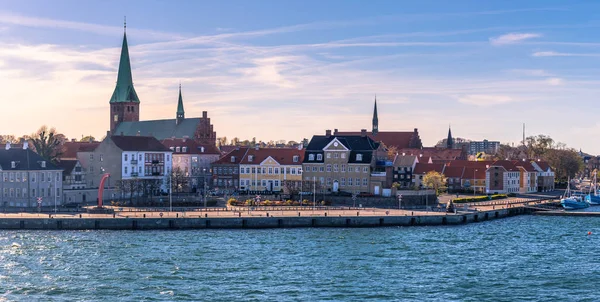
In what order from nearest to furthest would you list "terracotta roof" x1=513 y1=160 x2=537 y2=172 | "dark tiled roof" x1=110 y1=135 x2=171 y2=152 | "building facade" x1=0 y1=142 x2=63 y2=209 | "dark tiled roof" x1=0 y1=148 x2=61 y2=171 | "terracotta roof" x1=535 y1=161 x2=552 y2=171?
"building facade" x1=0 y1=142 x2=63 y2=209
"dark tiled roof" x1=0 y1=148 x2=61 y2=171
"dark tiled roof" x1=110 y1=135 x2=171 y2=152
"terracotta roof" x1=513 y1=160 x2=537 y2=172
"terracotta roof" x1=535 y1=161 x2=552 y2=171

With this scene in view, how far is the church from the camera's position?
478 ft

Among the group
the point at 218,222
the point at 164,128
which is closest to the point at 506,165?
the point at 164,128

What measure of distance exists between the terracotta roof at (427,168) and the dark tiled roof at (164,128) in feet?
135

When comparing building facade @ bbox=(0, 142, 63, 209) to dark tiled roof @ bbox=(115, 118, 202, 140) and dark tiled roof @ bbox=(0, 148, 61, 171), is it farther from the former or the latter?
dark tiled roof @ bbox=(115, 118, 202, 140)

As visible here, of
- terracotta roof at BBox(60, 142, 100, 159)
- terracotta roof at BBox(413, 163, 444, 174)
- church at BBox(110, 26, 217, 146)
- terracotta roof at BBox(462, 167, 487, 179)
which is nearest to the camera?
terracotta roof at BBox(60, 142, 100, 159)

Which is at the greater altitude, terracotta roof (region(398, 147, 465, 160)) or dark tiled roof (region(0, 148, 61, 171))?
terracotta roof (region(398, 147, 465, 160))

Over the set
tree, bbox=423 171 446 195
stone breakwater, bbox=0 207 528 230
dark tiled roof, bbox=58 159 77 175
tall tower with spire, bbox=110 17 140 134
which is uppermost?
tall tower with spire, bbox=110 17 140 134

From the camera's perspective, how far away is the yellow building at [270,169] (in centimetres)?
11206

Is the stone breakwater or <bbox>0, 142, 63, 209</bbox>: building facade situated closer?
the stone breakwater

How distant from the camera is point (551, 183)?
145375 mm

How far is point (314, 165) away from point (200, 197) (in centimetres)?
1678

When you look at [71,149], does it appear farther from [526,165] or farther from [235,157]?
[526,165]

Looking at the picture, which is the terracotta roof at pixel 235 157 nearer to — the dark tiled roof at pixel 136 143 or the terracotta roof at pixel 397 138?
the dark tiled roof at pixel 136 143

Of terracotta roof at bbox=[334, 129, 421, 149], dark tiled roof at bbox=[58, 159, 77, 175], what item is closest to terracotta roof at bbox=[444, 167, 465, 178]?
terracotta roof at bbox=[334, 129, 421, 149]
